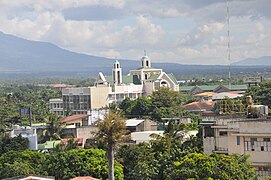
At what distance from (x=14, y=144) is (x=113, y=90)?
148 feet

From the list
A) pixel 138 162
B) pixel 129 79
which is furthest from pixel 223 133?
pixel 129 79

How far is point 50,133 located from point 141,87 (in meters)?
44.7

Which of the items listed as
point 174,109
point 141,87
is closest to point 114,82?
point 141,87

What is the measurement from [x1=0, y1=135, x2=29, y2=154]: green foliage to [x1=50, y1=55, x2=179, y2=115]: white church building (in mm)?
34875

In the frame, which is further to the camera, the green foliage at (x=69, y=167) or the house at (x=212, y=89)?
the house at (x=212, y=89)

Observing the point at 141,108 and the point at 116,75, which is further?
the point at 116,75

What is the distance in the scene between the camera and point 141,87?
9144cm

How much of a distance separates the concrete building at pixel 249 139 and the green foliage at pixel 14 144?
18551mm

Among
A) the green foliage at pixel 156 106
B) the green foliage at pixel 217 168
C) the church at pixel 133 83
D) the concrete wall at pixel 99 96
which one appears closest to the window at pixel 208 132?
the green foliage at pixel 217 168

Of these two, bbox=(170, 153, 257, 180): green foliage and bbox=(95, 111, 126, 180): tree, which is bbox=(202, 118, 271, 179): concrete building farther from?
bbox=(95, 111, 126, 180): tree

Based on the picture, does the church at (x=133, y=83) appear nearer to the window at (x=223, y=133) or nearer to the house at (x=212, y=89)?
the house at (x=212, y=89)

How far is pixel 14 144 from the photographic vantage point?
3975cm

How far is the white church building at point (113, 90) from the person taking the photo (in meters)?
80.9

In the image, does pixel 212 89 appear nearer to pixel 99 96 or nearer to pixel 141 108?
pixel 99 96
